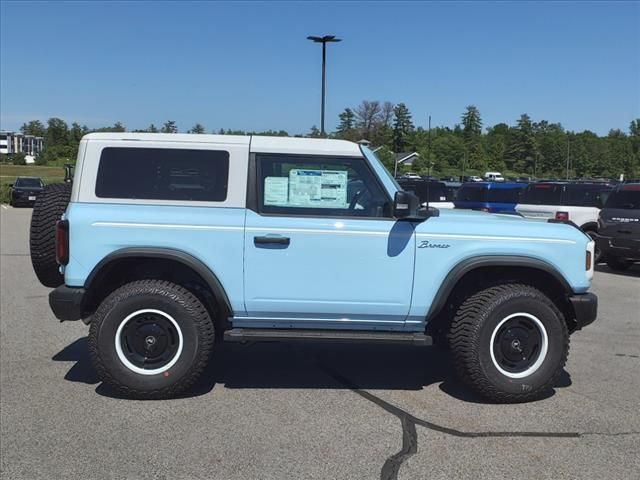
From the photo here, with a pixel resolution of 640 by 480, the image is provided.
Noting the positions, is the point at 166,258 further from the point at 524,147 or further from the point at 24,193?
the point at 524,147

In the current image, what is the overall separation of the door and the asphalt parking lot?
0.68m

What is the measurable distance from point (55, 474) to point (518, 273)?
11.7 feet

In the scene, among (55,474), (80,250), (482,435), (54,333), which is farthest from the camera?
(54,333)

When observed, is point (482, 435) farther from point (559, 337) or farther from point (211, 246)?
point (211, 246)

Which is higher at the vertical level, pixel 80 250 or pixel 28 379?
pixel 80 250

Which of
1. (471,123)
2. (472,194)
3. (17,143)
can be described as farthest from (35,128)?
(472,194)

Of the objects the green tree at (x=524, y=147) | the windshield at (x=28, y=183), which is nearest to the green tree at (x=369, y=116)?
the windshield at (x=28, y=183)

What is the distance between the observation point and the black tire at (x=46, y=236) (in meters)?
5.04

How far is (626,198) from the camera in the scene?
1212 cm

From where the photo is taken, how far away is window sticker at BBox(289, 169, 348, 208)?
484cm

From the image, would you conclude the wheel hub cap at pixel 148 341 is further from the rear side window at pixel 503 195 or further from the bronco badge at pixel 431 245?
the rear side window at pixel 503 195

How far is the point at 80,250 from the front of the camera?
4691mm

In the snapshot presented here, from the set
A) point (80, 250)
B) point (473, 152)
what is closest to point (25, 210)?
point (80, 250)

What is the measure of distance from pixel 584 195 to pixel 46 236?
1194 cm
